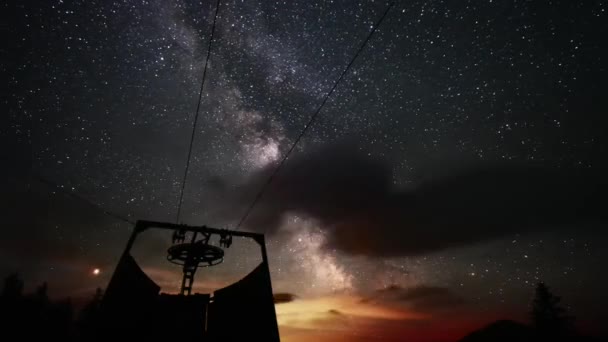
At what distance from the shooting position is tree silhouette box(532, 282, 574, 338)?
40938 millimetres

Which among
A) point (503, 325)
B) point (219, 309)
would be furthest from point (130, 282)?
point (503, 325)

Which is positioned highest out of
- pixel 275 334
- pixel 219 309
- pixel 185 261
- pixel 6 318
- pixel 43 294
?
pixel 43 294

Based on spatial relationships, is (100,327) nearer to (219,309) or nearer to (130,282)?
(130,282)

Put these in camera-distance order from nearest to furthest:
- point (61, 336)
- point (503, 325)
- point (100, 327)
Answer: point (100, 327)
point (61, 336)
point (503, 325)

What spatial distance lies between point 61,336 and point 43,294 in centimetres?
3595

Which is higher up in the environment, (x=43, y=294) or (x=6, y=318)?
(x=43, y=294)

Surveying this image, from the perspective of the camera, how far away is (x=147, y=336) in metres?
8.75

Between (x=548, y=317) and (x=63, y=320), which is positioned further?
(x=63, y=320)

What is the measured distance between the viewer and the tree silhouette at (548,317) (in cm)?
4094

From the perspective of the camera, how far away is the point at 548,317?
1654 inches

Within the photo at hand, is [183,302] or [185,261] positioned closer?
[183,302]

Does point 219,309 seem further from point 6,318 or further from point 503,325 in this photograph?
point 503,325

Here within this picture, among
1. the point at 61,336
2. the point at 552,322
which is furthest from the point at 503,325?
the point at 61,336

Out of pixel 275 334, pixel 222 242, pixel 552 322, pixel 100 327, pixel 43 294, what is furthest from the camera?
pixel 43 294
